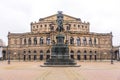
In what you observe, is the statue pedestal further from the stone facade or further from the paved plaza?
the stone facade

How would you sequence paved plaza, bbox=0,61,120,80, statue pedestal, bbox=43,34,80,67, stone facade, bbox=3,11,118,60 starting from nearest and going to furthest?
paved plaza, bbox=0,61,120,80 → statue pedestal, bbox=43,34,80,67 → stone facade, bbox=3,11,118,60

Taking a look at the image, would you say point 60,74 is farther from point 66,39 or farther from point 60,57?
point 66,39

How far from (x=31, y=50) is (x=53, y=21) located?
2051 centimetres

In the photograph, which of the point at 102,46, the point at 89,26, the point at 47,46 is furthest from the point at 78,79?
the point at 89,26

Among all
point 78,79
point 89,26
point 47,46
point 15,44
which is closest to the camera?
point 78,79

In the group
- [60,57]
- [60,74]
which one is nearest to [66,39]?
[60,57]

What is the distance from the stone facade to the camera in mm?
123500

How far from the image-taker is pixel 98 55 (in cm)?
12756

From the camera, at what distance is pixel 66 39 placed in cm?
11994

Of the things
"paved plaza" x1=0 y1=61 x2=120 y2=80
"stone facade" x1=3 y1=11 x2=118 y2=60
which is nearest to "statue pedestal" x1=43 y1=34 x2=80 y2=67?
"paved plaza" x1=0 y1=61 x2=120 y2=80

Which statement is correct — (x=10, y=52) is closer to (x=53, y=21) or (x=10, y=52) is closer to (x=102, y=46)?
(x=53, y=21)

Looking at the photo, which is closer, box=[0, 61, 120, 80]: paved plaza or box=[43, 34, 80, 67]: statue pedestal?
box=[0, 61, 120, 80]: paved plaza

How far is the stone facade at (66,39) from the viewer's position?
124 metres

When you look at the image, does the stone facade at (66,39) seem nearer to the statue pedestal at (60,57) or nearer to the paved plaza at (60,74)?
the statue pedestal at (60,57)
